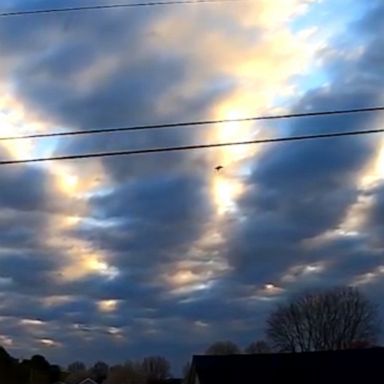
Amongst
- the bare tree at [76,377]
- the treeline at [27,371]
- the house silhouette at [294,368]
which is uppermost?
the bare tree at [76,377]

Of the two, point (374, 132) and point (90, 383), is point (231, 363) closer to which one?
point (374, 132)

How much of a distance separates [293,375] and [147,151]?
127ft

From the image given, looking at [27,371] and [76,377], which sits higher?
[76,377]

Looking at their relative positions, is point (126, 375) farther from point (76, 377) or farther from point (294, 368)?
→ point (294, 368)

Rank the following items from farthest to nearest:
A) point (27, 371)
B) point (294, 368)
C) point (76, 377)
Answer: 1. point (76, 377)
2. point (27, 371)
3. point (294, 368)

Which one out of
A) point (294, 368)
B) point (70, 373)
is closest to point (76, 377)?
point (70, 373)

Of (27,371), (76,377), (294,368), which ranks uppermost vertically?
(76,377)

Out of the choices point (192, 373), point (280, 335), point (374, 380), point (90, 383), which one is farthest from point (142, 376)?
point (374, 380)

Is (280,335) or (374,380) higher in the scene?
(280,335)

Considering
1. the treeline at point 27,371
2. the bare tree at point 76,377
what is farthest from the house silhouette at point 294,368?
the bare tree at point 76,377

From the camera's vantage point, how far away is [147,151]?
47.6ft

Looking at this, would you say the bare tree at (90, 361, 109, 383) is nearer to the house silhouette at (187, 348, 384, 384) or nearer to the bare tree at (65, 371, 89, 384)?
the bare tree at (65, 371, 89, 384)

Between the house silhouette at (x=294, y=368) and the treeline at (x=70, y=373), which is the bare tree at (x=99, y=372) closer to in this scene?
the treeline at (x=70, y=373)

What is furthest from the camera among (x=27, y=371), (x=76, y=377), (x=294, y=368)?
(x=76, y=377)
